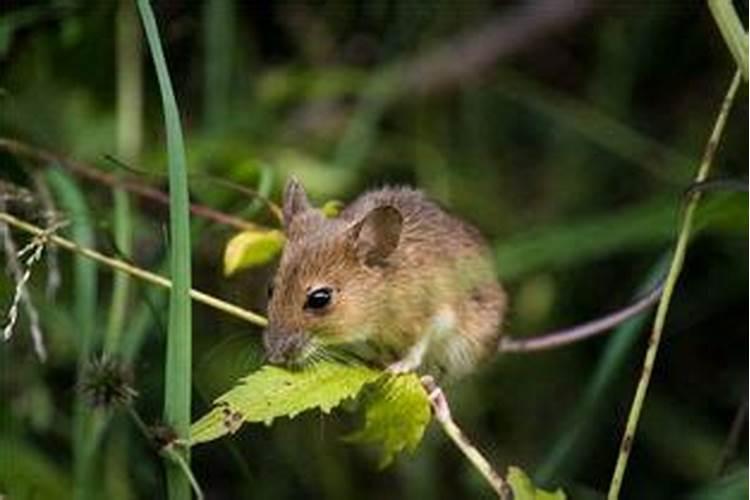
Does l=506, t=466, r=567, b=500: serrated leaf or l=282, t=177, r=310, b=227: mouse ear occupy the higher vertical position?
l=282, t=177, r=310, b=227: mouse ear

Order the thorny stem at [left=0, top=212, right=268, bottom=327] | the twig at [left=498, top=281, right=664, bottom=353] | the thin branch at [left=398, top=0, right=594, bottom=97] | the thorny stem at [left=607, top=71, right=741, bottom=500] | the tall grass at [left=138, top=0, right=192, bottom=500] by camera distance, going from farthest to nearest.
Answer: the thin branch at [left=398, top=0, right=594, bottom=97] < the twig at [left=498, top=281, right=664, bottom=353] < the thorny stem at [left=0, top=212, right=268, bottom=327] < the thorny stem at [left=607, top=71, right=741, bottom=500] < the tall grass at [left=138, top=0, right=192, bottom=500]

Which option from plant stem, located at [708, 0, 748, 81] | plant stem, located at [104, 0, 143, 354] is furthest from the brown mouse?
plant stem, located at [104, 0, 143, 354]

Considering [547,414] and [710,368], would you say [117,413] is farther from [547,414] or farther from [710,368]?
[710,368]

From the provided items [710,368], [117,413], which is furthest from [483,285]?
[710,368]

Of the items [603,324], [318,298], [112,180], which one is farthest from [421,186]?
[318,298]

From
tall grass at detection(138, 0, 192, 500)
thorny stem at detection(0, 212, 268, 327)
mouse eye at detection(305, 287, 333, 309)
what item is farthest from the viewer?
mouse eye at detection(305, 287, 333, 309)

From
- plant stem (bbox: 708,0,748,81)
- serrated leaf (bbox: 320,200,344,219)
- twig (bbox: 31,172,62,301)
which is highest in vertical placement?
twig (bbox: 31,172,62,301)

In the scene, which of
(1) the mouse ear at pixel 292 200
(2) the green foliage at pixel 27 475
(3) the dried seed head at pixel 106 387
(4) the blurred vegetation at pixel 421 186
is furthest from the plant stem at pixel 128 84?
(3) the dried seed head at pixel 106 387

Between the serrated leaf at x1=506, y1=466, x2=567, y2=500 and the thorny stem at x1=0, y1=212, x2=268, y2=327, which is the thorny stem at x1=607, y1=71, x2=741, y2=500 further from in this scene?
the thorny stem at x1=0, y1=212, x2=268, y2=327
